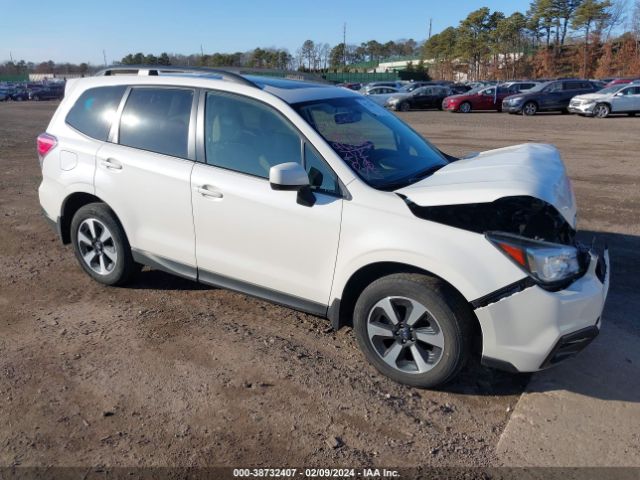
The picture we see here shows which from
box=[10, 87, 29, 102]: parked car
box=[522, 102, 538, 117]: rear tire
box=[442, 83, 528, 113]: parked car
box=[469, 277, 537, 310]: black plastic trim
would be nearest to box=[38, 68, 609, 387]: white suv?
box=[469, 277, 537, 310]: black plastic trim

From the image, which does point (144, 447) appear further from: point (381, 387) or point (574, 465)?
point (574, 465)

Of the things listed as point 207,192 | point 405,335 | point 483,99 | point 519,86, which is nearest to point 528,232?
point 405,335

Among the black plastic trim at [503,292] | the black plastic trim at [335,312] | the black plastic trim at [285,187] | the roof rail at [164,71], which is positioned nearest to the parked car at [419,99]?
the roof rail at [164,71]

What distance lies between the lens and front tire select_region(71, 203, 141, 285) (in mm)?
4742

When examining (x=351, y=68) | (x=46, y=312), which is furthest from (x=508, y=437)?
(x=351, y=68)

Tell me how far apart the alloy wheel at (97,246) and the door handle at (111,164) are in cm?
50

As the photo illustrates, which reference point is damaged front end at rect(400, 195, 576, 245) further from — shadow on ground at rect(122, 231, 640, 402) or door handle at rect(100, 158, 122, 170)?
door handle at rect(100, 158, 122, 170)

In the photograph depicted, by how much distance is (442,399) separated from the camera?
11.2 ft

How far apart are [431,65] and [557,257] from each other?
294ft

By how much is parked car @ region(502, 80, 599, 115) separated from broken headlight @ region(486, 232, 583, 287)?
27.8 m

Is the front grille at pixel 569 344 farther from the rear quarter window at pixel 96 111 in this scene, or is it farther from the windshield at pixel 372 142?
the rear quarter window at pixel 96 111

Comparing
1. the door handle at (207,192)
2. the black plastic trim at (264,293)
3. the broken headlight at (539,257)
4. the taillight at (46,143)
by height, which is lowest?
the black plastic trim at (264,293)

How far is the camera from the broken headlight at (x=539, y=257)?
3025mm

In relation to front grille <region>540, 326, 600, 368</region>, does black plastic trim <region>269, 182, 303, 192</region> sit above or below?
above
